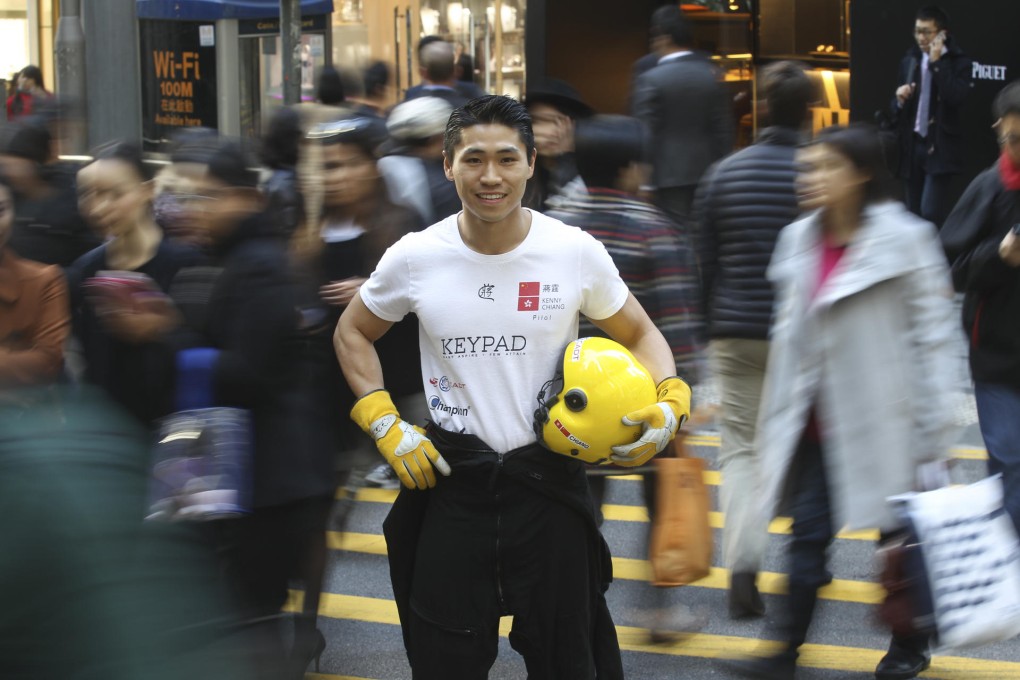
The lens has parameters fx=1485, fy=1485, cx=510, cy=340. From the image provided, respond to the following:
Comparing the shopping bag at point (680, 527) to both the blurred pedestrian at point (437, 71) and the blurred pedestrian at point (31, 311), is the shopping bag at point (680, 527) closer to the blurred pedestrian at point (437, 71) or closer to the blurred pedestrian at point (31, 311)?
the blurred pedestrian at point (31, 311)

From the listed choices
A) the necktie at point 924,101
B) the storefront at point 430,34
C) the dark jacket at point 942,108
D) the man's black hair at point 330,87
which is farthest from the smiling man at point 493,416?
the storefront at point 430,34

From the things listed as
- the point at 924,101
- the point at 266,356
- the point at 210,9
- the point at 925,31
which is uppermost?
the point at 210,9

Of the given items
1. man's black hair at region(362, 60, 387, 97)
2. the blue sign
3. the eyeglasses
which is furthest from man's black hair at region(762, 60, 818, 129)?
the blue sign

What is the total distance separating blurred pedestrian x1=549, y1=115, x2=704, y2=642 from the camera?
17.2 ft

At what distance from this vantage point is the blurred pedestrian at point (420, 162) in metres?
7.02

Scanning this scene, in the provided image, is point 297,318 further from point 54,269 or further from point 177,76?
point 177,76

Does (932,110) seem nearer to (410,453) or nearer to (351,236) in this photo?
(351,236)

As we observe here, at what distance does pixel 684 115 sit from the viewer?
31.5ft

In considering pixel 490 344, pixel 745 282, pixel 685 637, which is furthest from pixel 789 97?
pixel 490 344

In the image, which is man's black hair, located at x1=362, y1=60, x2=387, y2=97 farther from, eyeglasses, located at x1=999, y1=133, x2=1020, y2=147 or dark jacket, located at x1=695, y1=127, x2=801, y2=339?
eyeglasses, located at x1=999, y1=133, x2=1020, y2=147

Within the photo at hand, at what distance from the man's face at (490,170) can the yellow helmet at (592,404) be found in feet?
1.38

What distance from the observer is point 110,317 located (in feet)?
14.6

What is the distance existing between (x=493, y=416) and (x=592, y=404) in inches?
12.1

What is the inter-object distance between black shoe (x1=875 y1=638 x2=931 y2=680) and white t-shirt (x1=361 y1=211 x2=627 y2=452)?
2086 millimetres
